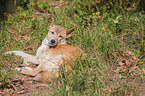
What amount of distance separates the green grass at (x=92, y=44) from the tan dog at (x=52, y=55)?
0.23 meters

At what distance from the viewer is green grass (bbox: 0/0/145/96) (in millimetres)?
3555

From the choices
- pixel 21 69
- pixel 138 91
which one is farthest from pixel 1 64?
pixel 138 91

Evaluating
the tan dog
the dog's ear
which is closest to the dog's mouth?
the tan dog

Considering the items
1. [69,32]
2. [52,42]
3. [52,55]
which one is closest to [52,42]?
[52,42]

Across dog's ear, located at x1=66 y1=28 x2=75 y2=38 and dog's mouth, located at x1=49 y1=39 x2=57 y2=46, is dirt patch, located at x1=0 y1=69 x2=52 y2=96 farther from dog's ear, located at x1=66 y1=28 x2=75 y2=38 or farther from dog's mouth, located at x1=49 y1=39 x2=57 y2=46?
dog's ear, located at x1=66 y1=28 x2=75 y2=38

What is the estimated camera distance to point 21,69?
14.8 feet

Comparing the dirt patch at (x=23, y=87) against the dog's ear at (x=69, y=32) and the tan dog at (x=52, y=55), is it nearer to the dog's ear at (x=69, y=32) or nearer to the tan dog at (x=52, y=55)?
the tan dog at (x=52, y=55)

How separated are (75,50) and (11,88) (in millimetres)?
1842

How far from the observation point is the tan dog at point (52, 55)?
4.29 metres

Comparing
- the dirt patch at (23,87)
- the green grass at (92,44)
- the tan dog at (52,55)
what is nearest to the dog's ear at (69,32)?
the tan dog at (52,55)

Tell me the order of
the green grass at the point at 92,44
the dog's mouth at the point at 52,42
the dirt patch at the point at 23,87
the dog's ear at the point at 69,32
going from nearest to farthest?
the green grass at the point at 92,44 → the dirt patch at the point at 23,87 → the dog's mouth at the point at 52,42 → the dog's ear at the point at 69,32

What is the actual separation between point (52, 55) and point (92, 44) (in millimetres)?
1136

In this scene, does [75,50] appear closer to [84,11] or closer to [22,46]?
[22,46]

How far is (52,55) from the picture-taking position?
16.6 ft
